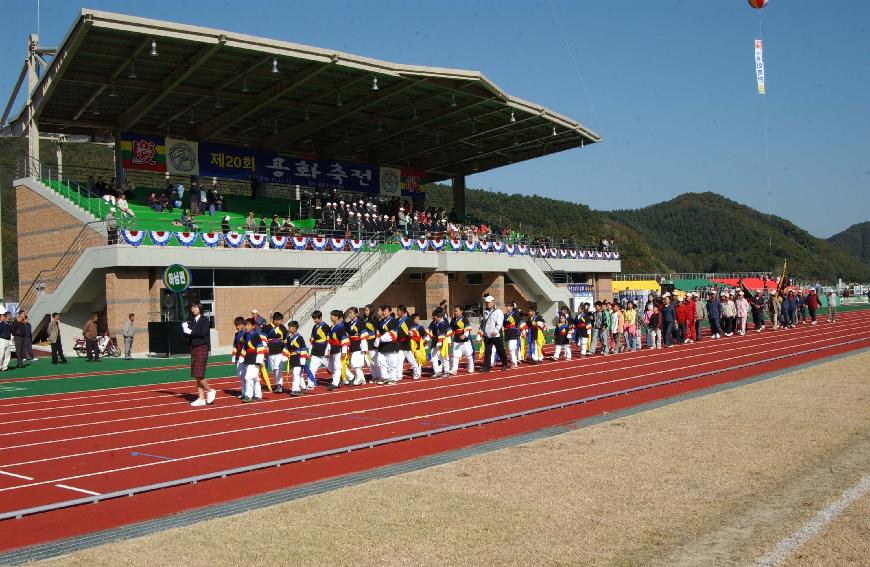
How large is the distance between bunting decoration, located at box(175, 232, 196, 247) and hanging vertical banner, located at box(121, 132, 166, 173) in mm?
7262

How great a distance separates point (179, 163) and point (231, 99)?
4.44 meters

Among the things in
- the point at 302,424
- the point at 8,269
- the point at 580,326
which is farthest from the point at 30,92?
the point at 8,269

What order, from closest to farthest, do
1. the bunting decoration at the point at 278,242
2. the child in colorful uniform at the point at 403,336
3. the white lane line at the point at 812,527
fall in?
the white lane line at the point at 812,527 → the child in colorful uniform at the point at 403,336 → the bunting decoration at the point at 278,242

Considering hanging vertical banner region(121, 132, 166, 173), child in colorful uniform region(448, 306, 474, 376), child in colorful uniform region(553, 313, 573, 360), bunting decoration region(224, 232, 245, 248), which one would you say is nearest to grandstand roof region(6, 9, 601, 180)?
hanging vertical banner region(121, 132, 166, 173)

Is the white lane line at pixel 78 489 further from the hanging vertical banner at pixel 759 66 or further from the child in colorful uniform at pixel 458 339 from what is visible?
the hanging vertical banner at pixel 759 66

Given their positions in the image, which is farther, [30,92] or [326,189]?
[326,189]

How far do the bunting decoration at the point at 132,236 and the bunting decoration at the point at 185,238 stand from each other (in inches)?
51.9

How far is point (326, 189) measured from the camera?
4216 cm

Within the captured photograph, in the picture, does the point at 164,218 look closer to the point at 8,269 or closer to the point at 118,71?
the point at 118,71

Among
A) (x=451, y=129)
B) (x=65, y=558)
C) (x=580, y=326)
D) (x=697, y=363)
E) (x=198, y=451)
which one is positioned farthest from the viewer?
(x=451, y=129)

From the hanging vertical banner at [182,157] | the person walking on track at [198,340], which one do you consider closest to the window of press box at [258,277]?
the hanging vertical banner at [182,157]

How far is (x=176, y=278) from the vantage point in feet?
83.7

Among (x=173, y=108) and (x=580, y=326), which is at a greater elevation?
(x=173, y=108)

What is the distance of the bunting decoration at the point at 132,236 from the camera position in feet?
90.0
